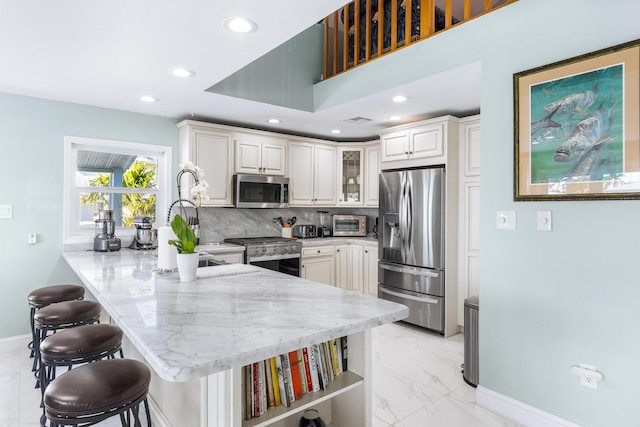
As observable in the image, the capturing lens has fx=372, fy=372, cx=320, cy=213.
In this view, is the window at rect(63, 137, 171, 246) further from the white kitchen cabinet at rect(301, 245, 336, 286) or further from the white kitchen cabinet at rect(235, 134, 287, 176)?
the white kitchen cabinet at rect(301, 245, 336, 286)

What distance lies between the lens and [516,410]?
2.26 metres

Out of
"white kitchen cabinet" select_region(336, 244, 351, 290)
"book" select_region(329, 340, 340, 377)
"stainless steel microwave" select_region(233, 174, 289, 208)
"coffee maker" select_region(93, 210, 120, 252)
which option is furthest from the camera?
"white kitchen cabinet" select_region(336, 244, 351, 290)

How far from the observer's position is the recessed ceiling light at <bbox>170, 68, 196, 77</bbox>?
273 centimetres

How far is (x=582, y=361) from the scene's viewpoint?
78.7 inches

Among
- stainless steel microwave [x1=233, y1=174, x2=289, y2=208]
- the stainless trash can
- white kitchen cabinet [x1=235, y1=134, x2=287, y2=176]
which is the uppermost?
white kitchen cabinet [x1=235, y1=134, x2=287, y2=176]

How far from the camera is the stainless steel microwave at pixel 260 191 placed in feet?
14.0

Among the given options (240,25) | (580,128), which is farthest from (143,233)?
(580,128)

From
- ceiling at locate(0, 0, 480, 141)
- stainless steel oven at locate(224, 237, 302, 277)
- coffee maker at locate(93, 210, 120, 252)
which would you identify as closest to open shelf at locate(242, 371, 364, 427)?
ceiling at locate(0, 0, 480, 141)

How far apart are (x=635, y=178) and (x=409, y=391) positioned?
1.87 meters

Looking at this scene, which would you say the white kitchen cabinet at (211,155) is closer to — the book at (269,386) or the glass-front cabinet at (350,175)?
the glass-front cabinet at (350,175)

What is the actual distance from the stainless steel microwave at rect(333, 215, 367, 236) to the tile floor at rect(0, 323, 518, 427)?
75.2 inches

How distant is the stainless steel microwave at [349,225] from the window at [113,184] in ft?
7.54

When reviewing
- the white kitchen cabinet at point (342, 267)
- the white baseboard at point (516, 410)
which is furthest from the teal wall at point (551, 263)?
the white kitchen cabinet at point (342, 267)

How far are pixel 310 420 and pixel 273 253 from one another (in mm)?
2900
